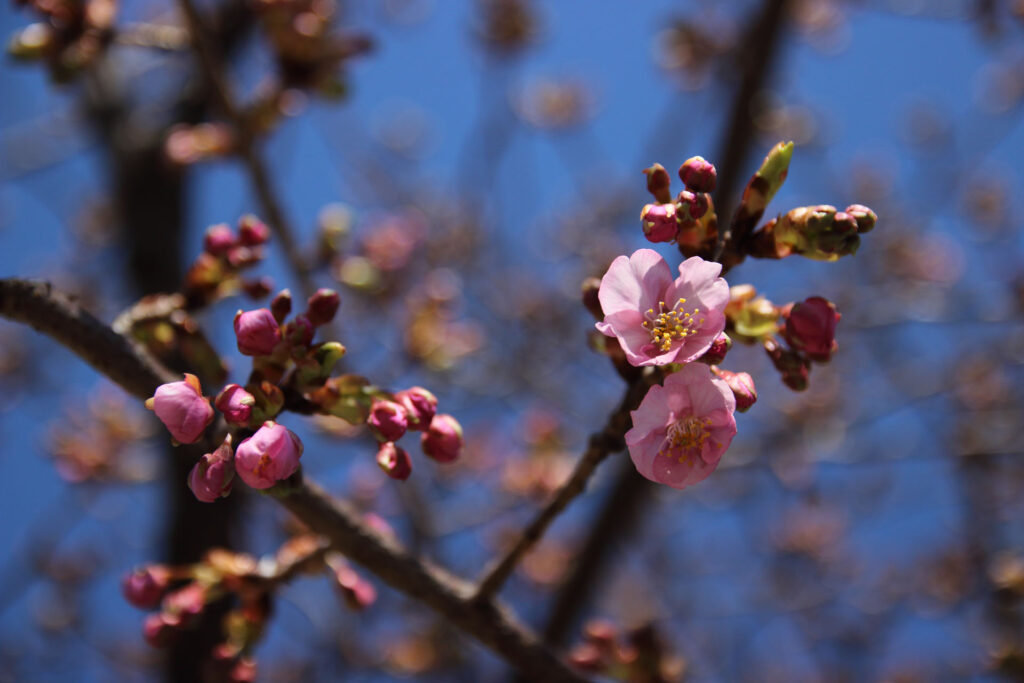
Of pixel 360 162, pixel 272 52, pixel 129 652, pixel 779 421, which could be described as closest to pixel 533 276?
pixel 360 162

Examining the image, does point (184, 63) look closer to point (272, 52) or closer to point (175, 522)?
point (272, 52)

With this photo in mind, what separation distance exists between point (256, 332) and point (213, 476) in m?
0.26

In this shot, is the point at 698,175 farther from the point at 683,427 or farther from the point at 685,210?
the point at 683,427

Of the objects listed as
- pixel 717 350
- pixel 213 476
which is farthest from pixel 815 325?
pixel 213 476

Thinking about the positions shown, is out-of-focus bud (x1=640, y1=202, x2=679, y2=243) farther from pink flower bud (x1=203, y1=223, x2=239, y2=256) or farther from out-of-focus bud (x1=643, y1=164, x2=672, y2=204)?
pink flower bud (x1=203, y1=223, x2=239, y2=256)

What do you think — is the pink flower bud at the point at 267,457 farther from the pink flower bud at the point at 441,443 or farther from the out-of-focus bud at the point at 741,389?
the out-of-focus bud at the point at 741,389

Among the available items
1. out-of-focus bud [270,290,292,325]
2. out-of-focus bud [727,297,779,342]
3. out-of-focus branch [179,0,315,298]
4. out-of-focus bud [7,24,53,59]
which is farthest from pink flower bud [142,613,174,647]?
out-of-focus bud [7,24,53,59]

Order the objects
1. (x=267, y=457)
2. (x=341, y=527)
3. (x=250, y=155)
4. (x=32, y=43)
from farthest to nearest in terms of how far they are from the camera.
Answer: (x=250, y=155) < (x=32, y=43) < (x=341, y=527) < (x=267, y=457)

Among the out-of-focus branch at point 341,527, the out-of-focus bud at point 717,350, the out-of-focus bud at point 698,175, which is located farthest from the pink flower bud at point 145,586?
the out-of-focus bud at point 698,175

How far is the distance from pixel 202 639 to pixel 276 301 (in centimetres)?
203

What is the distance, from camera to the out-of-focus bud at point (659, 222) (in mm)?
1187

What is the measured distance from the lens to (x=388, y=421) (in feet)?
4.29

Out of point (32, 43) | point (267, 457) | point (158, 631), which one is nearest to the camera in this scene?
point (267, 457)

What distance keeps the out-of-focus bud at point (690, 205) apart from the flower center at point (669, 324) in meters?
0.14
